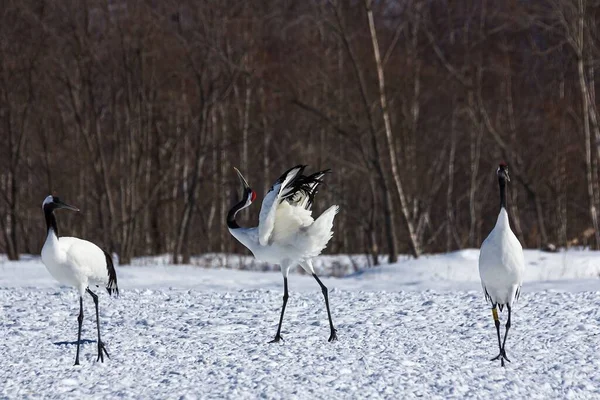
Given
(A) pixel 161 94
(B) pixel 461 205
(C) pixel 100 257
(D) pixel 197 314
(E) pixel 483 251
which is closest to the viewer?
(E) pixel 483 251

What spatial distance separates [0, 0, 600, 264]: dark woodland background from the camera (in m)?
19.4

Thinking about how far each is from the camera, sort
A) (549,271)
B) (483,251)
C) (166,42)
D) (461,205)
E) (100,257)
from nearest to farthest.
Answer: (483,251)
(100,257)
(549,271)
(166,42)
(461,205)

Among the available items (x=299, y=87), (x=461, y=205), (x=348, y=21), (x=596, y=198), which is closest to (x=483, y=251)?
(x=596, y=198)

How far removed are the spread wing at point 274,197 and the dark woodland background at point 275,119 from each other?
8926 mm

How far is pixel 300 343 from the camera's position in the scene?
7.64m

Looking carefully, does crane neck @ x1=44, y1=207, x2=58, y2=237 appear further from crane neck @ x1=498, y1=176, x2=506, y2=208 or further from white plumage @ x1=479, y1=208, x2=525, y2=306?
crane neck @ x1=498, y1=176, x2=506, y2=208

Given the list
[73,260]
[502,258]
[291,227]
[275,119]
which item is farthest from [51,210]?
[275,119]

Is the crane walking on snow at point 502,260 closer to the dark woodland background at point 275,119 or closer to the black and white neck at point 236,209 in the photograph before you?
A: the black and white neck at point 236,209

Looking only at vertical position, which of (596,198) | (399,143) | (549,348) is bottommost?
(549,348)

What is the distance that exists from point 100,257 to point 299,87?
718 inches

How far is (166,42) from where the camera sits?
22344mm

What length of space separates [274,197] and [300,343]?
1349mm

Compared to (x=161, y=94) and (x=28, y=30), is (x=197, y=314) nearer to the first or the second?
(x=28, y=30)

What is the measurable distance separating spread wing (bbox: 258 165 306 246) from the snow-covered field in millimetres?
1019
